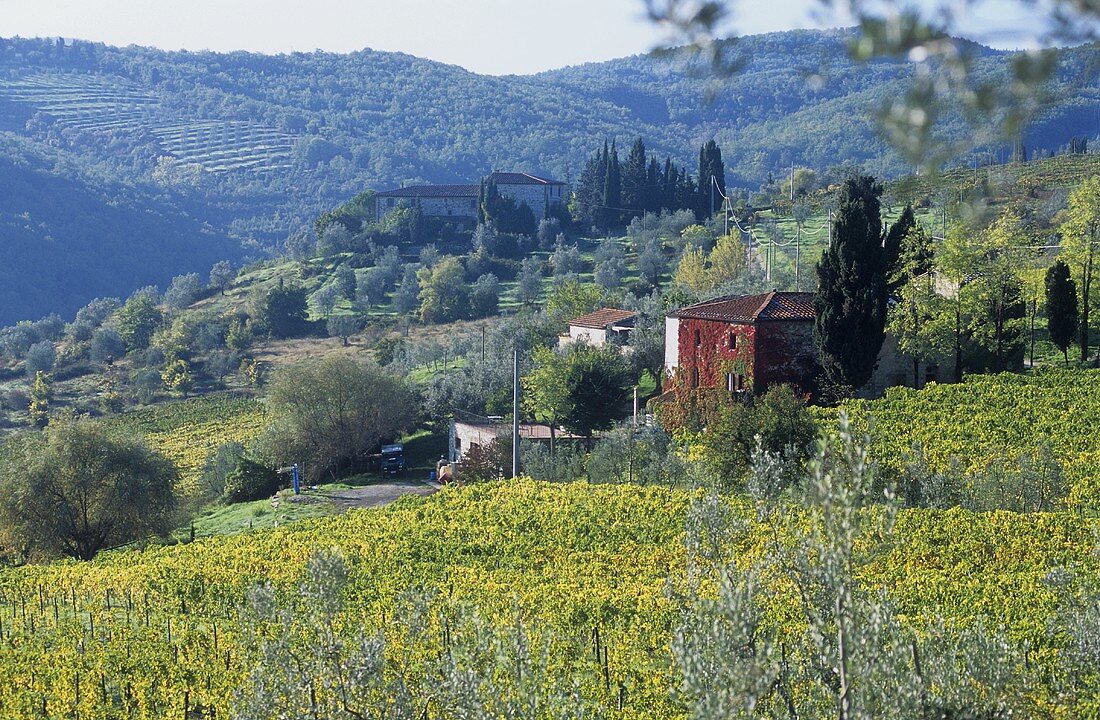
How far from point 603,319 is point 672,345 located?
40.0 feet

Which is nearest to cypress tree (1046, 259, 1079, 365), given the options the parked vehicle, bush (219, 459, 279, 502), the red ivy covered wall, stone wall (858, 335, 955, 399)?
stone wall (858, 335, 955, 399)

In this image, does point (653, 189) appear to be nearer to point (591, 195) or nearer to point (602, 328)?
point (591, 195)

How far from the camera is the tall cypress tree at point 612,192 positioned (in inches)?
3907

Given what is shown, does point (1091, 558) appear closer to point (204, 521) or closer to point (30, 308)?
point (204, 521)

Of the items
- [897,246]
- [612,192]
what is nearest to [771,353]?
[897,246]

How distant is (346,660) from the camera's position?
1007 centimetres

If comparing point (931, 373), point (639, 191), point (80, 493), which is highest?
point (639, 191)

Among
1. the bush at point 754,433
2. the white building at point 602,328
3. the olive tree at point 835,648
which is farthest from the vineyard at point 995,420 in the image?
the olive tree at point 835,648

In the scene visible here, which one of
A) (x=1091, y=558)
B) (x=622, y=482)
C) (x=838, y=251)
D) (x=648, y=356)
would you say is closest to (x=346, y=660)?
(x=1091, y=558)

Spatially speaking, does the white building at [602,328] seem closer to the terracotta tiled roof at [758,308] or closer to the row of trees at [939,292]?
the terracotta tiled roof at [758,308]

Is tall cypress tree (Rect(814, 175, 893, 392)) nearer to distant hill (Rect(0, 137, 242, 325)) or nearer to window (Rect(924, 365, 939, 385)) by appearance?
window (Rect(924, 365, 939, 385))

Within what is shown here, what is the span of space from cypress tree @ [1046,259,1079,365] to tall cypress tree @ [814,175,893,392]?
19.1ft

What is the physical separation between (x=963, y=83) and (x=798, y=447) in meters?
25.9

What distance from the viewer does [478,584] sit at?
2158cm
